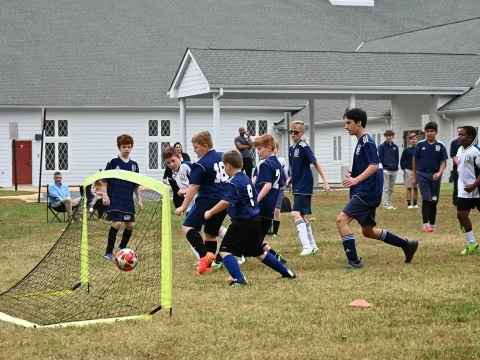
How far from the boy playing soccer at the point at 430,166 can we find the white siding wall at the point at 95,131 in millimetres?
25331

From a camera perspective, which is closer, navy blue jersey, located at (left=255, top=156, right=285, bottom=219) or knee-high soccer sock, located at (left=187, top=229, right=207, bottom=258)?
knee-high soccer sock, located at (left=187, top=229, right=207, bottom=258)

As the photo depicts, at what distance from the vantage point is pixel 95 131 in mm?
43531

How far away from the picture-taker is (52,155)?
4334 centimetres

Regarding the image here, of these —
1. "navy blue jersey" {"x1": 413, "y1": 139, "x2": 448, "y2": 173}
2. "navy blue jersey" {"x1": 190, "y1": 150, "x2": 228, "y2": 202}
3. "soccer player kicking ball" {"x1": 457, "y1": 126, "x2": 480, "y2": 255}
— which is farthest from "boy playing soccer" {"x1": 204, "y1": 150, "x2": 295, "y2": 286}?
"navy blue jersey" {"x1": 413, "y1": 139, "x2": 448, "y2": 173}

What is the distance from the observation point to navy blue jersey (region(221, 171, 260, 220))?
36.1 ft

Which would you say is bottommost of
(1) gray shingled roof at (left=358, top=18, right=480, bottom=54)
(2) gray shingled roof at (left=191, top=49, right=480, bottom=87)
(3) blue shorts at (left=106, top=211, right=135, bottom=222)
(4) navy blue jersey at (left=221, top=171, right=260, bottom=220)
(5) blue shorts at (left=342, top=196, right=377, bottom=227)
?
(3) blue shorts at (left=106, top=211, right=135, bottom=222)

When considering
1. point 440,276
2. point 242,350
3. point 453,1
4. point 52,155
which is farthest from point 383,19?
point 242,350

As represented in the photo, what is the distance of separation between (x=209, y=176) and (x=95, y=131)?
105ft

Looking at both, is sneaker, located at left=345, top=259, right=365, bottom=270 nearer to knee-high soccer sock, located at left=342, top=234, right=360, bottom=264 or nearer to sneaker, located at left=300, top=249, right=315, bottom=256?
knee-high soccer sock, located at left=342, top=234, right=360, bottom=264

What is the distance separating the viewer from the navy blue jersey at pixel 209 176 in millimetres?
12016

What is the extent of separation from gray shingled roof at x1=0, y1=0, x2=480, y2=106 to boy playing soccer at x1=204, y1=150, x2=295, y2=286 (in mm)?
32727

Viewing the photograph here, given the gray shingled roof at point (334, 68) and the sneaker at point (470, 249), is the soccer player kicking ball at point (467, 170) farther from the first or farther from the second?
the gray shingled roof at point (334, 68)

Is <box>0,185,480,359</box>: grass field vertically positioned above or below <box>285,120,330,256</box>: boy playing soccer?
below

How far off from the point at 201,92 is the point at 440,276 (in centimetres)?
2307
